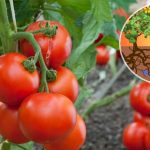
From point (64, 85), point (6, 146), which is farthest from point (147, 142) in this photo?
point (64, 85)

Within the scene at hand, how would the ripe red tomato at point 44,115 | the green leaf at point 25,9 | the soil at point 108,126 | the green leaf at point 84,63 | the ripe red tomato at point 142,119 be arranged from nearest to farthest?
the ripe red tomato at point 44,115 → the green leaf at point 25,9 → the green leaf at point 84,63 → the ripe red tomato at point 142,119 → the soil at point 108,126

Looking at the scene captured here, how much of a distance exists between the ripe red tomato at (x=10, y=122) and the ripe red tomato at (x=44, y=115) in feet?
0.19

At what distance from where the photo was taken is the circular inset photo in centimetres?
115

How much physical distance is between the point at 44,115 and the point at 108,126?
232 centimetres

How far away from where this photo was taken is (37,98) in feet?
2.79

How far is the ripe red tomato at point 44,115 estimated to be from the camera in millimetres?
848

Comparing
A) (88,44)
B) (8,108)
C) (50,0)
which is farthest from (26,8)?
(8,108)

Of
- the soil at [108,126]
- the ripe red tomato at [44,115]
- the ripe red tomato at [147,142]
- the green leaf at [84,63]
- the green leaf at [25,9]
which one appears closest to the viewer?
the ripe red tomato at [44,115]

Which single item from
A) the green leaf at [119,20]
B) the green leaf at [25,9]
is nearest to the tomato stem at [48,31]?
the green leaf at [25,9]

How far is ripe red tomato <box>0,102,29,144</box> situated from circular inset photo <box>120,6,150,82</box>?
0.34 m

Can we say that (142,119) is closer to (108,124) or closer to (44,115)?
(44,115)

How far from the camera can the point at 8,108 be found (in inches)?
36.4

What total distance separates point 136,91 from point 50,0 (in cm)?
83

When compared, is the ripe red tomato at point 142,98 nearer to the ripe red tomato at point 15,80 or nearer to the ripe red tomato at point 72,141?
the ripe red tomato at point 72,141
